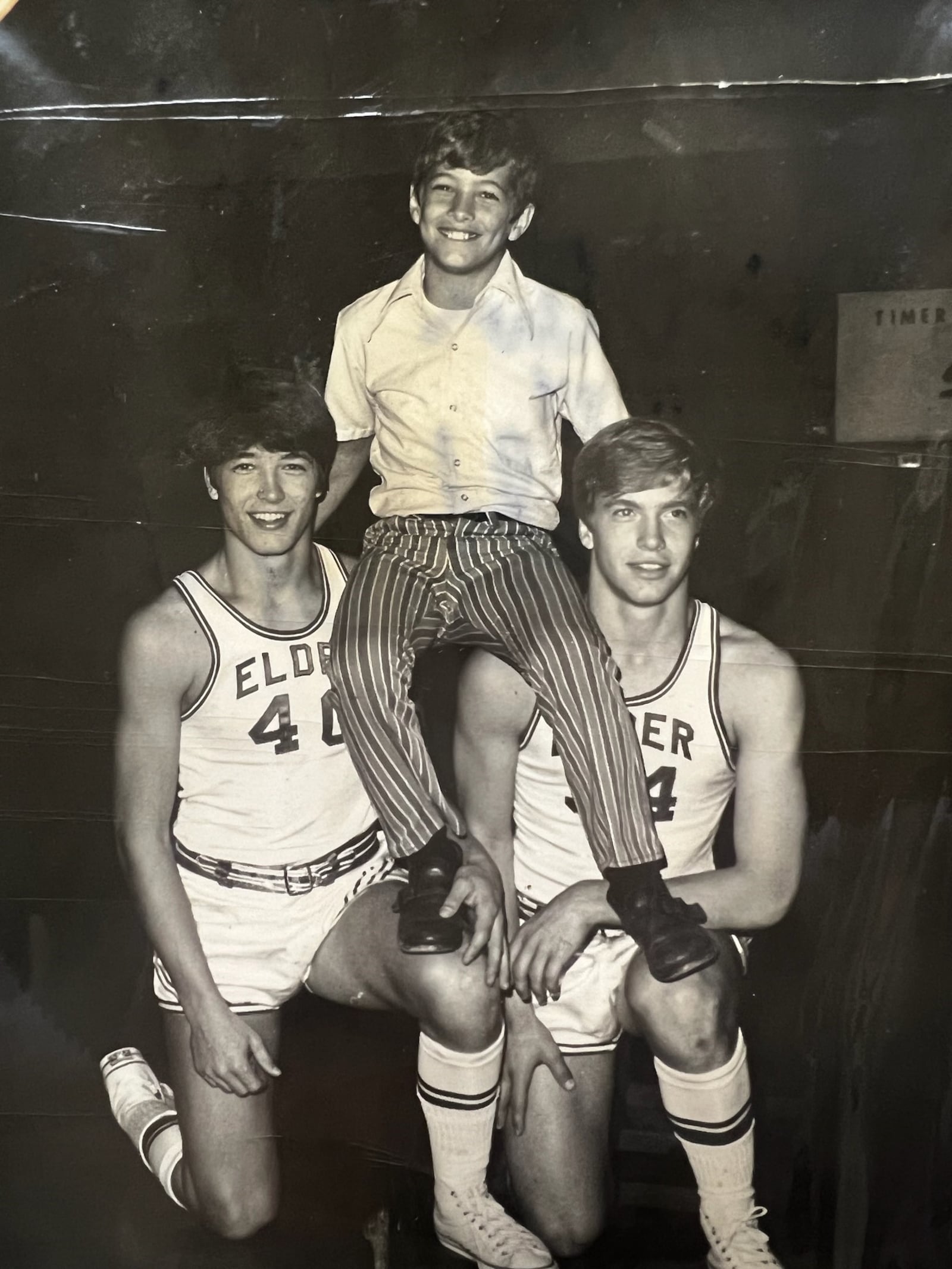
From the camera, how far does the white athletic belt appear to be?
1.37m

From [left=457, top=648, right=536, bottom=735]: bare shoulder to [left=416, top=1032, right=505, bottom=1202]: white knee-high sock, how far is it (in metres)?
0.39

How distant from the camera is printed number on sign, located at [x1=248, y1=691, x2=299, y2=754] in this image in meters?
1.36

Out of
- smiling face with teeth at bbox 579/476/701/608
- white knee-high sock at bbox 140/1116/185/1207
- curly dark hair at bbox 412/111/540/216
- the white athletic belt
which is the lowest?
white knee-high sock at bbox 140/1116/185/1207

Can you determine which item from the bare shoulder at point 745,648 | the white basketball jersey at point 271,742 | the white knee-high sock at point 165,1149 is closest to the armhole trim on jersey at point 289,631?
the white basketball jersey at point 271,742

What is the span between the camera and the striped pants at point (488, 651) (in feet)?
4.38

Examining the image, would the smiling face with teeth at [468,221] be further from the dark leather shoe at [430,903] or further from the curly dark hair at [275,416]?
the dark leather shoe at [430,903]

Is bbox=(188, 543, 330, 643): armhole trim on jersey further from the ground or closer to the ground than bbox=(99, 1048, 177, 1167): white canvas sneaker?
further from the ground

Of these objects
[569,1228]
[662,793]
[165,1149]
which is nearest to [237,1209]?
[165,1149]

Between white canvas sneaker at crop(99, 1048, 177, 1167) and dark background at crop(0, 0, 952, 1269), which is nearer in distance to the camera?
dark background at crop(0, 0, 952, 1269)

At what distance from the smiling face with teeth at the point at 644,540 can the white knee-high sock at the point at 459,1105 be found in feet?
1.92

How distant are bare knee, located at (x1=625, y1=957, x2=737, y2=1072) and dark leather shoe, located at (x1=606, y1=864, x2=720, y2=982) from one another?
1cm

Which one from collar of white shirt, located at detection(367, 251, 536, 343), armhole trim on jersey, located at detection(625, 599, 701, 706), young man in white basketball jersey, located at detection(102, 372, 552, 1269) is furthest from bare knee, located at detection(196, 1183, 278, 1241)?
collar of white shirt, located at detection(367, 251, 536, 343)

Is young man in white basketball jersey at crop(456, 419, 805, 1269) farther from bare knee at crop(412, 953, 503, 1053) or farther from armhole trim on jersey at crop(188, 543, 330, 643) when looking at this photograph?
armhole trim on jersey at crop(188, 543, 330, 643)

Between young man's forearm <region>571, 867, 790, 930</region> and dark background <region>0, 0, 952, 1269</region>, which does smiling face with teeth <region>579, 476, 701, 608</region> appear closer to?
dark background <region>0, 0, 952, 1269</region>
